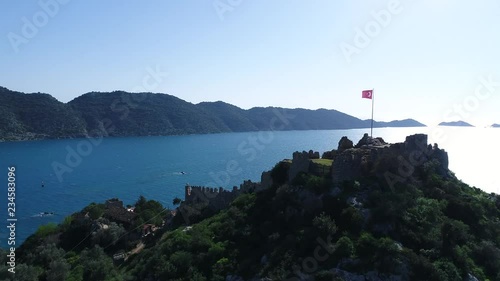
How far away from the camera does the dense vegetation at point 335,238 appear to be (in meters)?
25.2

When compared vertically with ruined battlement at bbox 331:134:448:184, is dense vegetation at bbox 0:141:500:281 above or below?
below

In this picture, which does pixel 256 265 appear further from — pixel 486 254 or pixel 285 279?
pixel 486 254

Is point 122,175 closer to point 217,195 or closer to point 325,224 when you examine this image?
point 217,195

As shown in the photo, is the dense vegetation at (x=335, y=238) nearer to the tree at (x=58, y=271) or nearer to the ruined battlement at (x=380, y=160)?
the tree at (x=58, y=271)

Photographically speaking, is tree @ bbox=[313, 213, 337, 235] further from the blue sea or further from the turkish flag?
the blue sea

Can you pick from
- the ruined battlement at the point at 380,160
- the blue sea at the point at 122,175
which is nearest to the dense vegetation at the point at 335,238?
the ruined battlement at the point at 380,160

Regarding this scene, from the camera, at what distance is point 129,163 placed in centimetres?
15450

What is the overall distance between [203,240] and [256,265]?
6210mm

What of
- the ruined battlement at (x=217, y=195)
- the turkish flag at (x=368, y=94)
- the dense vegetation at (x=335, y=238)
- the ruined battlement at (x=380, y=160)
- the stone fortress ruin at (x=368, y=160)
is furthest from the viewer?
the ruined battlement at (x=217, y=195)

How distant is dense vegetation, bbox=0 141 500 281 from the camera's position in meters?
25.2

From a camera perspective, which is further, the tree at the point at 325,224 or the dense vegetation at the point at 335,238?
the tree at the point at 325,224

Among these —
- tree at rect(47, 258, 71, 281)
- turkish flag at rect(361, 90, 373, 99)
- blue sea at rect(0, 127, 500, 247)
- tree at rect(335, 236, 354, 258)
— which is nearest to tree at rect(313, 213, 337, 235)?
tree at rect(335, 236, 354, 258)

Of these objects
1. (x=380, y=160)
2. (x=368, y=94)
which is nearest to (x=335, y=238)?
(x=380, y=160)

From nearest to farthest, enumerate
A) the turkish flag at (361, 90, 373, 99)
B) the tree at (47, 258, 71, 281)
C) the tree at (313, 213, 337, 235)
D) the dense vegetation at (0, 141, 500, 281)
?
1. the dense vegetation at (0, 141, 500, 281)
2. the tree at (313, 213, 337, 235)
3. the tree at (47, 258, 71, 281)
4. the turkish flag at (361, 90, 373, 99)
